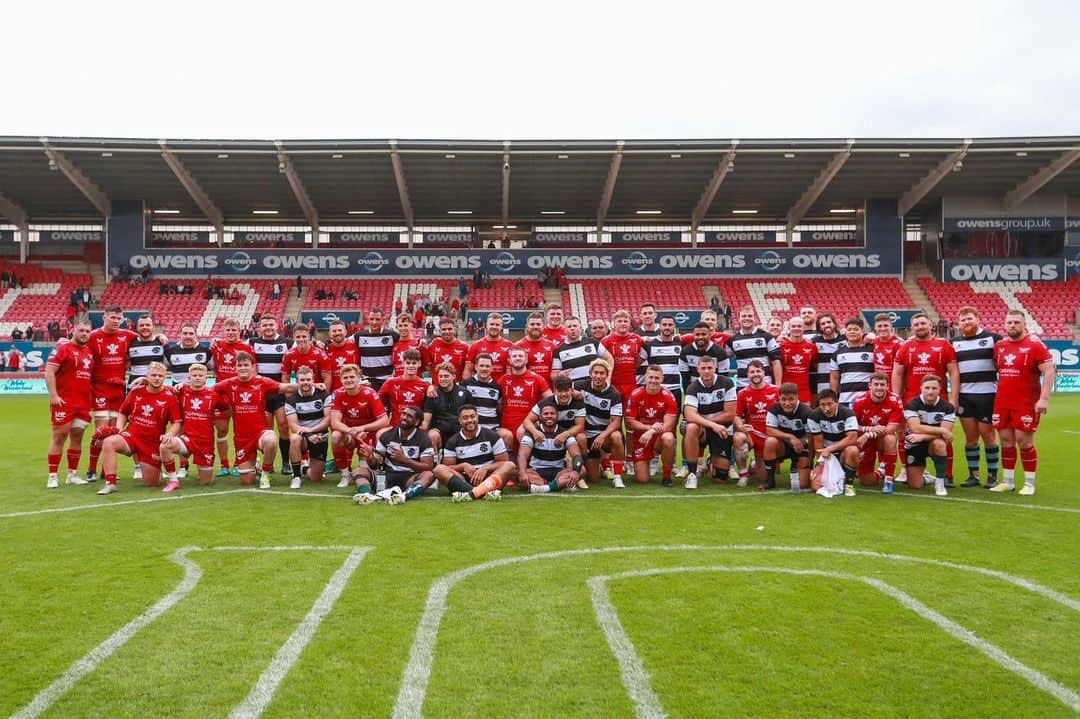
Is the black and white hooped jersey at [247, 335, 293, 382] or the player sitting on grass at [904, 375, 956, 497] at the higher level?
the black and white hooped jersey at [247, 335, 293, 382]

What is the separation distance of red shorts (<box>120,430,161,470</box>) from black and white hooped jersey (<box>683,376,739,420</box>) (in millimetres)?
6299

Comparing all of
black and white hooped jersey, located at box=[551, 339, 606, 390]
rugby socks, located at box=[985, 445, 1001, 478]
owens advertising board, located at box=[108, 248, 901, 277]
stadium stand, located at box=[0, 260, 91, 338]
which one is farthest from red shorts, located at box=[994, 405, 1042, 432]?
stadium stand, located at box=[0, 260, 91, 338]

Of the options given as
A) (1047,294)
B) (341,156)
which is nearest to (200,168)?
(341,156)

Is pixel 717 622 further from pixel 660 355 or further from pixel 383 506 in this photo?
pixel 660 355

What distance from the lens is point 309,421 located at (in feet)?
31.1

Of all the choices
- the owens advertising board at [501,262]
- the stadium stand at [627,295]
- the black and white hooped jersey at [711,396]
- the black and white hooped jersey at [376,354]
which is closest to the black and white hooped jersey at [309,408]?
A: the black and white hooped jersey at [376,354]

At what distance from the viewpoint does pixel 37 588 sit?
4.92m

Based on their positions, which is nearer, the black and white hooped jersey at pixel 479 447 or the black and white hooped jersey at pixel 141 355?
the black and white hooped jersey at pixel 479 447

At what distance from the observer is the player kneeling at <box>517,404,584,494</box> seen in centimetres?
877

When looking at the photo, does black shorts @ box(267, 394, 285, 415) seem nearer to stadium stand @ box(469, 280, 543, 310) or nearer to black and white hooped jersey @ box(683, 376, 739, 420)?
black and white hooped jersey @ box(683, 376, 739, 420)

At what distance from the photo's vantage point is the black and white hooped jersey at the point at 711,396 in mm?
9320

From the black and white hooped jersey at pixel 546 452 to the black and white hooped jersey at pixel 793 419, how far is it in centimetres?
234

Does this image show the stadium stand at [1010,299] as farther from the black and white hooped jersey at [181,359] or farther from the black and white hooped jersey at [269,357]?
the black and white hooped jersey at [181,359]

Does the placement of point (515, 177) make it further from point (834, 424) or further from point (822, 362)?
point (834, 424)
